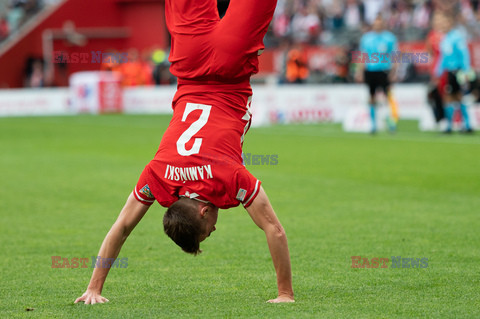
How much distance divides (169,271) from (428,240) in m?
2.48

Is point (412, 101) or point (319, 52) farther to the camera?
point (319, 52)

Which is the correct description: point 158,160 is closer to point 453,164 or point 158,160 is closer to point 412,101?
point 453,164

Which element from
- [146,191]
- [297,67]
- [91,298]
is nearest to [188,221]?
[146,191]

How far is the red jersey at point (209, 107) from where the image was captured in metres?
5.19

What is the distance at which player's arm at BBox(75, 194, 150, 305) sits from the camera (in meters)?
5.55

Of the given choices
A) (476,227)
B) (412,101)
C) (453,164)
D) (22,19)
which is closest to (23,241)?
(476,227)

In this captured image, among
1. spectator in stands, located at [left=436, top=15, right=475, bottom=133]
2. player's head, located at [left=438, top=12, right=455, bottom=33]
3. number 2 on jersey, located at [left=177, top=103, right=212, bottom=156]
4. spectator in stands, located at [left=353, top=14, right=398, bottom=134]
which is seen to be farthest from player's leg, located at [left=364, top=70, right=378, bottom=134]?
number 2 on jersey, located at [left=177, top=103, right=212, bottom=156]

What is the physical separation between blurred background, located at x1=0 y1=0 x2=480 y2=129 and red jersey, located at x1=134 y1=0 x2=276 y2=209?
14.8 m

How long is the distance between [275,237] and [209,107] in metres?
0.95

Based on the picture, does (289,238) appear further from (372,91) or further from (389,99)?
(389,99)

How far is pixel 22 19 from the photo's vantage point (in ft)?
136

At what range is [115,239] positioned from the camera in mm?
5625

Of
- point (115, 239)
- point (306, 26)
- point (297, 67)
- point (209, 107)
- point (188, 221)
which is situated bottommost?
point (115, 239)

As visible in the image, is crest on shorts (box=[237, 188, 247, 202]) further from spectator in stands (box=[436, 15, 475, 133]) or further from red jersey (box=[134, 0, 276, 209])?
spectator in stands (box=[436, 15, 475, 133])
